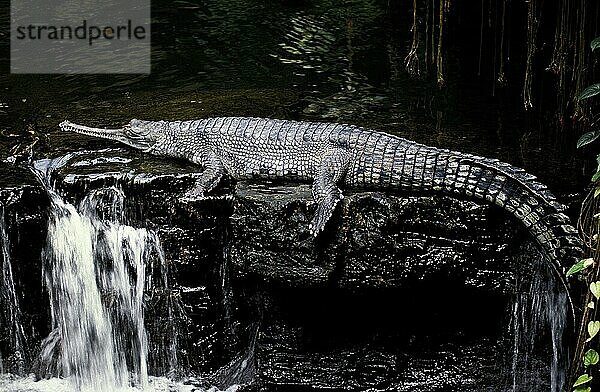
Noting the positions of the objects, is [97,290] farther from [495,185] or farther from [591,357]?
[591,357]

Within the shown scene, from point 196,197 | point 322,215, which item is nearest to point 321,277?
point 322,215

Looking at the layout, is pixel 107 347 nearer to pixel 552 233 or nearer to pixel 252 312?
pixel 252 312

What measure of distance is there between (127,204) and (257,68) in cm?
304

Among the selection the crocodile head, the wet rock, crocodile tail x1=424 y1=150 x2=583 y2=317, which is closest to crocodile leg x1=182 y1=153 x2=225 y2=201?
the wet rock

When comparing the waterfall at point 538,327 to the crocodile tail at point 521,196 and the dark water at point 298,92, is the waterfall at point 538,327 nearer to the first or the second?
the crocodile tail at point 521,196

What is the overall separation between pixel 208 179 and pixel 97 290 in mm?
891

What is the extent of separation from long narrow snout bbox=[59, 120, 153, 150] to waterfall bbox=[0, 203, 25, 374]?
963 millimetres

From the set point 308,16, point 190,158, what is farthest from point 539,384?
point 308,16

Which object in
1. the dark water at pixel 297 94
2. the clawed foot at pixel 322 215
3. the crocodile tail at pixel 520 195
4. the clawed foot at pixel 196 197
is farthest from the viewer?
the dark water at pixel 297 94

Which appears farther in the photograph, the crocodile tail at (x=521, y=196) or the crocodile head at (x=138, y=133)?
the crocodile head at (x=138, y=133)

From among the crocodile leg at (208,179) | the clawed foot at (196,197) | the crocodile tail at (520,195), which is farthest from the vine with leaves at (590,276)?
the crocodile leg at (208,179)

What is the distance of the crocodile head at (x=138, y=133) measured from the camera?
5.01m

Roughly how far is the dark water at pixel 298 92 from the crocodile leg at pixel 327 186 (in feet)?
2.62

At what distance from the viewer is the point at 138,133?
505 centimetres
